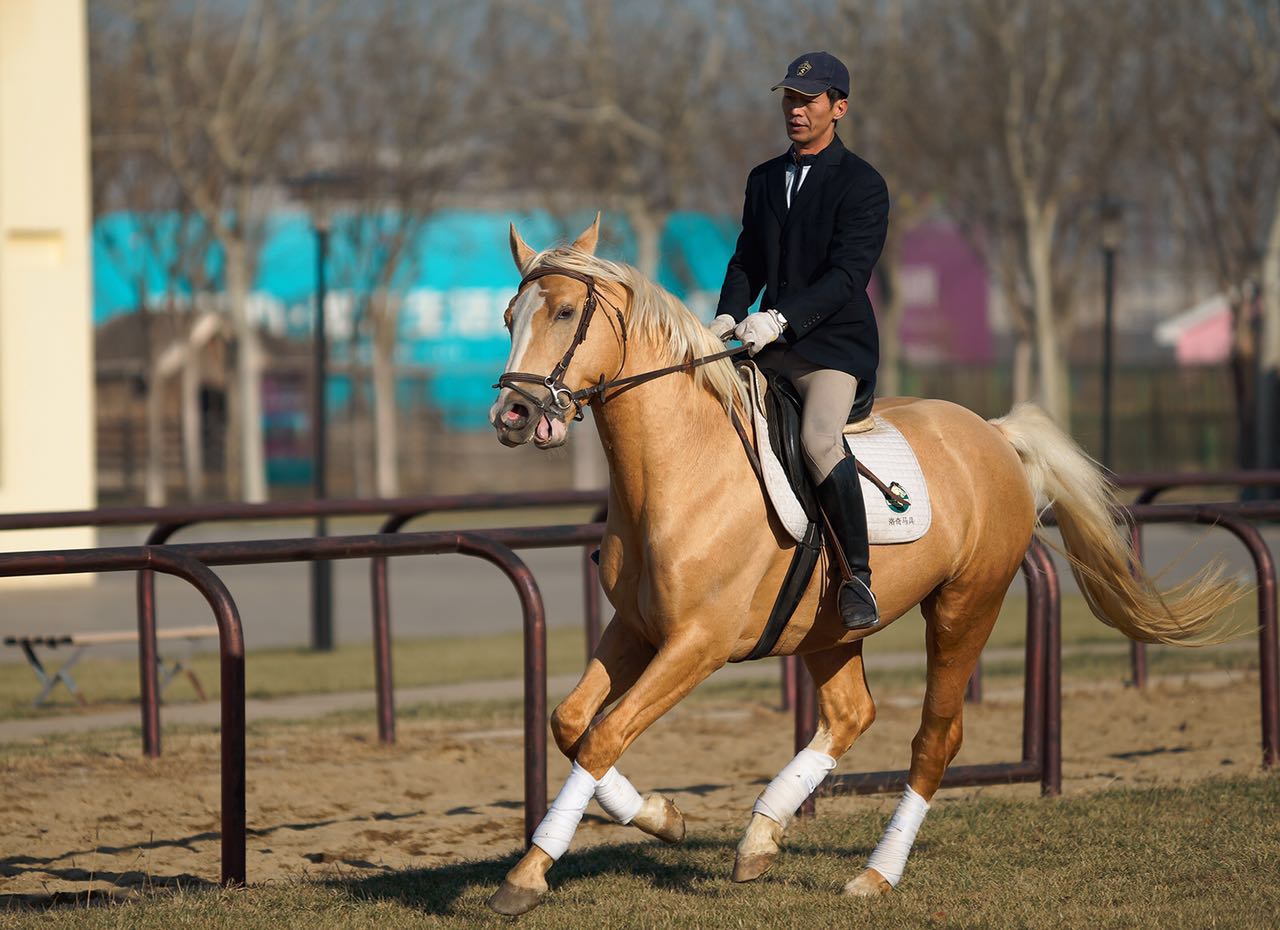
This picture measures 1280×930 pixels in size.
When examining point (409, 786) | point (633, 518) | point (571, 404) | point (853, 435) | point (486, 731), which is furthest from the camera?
point (486, 731)

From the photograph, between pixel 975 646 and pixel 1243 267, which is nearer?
pixel 975 646

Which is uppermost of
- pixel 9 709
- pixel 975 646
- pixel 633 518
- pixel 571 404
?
pixel 571 404

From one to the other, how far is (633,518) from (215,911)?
5.88 feet

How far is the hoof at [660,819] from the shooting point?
17.1ft

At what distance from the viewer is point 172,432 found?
3741 centimetres

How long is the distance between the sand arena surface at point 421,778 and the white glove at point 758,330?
2.01 m

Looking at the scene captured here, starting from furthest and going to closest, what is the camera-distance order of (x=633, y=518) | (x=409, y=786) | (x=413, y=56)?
1. (x=413, y=56)
2. (x=409, y=786)
3. (x=633, y=518)

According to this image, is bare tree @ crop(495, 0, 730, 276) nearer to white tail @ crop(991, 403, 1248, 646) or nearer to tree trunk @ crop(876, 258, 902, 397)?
tree trunk @ crop(876, 258, 902, 397)

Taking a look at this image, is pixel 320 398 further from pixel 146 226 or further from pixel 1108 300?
pixel 146 226

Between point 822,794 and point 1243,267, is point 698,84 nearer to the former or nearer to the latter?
point 1243,267

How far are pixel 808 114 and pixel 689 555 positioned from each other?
1538 millimetres

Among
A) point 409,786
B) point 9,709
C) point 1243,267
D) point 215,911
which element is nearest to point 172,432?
point 1243,267

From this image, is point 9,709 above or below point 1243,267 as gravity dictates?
below

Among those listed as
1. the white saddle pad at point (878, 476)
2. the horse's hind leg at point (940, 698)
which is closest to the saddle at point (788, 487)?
the white saddle pad at point (878, 476)
